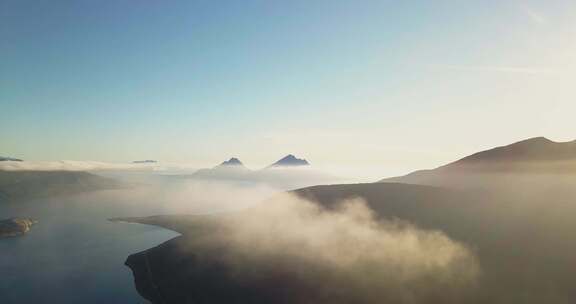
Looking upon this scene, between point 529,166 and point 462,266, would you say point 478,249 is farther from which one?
point 529,166

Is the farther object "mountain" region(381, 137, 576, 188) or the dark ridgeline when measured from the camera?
"mountain" region(381, 137, 576, 188)

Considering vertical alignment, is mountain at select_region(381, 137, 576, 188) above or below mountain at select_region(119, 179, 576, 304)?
above

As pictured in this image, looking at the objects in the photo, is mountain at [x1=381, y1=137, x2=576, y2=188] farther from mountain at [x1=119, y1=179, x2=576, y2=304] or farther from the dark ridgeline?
mountain at [x1=119, y1=179, x2=576, y2=304]

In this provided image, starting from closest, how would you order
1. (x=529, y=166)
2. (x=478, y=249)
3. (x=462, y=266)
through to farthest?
(x=462, y=266), (x=478, y=249), (x=529, y=166)

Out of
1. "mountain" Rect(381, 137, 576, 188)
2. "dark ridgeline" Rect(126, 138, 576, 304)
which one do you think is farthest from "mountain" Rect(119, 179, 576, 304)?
"mountain" Rect(381, 137, 576, 188)

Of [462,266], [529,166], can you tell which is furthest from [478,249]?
[529,166]

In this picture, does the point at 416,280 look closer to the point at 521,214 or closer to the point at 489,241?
the point at 489,241

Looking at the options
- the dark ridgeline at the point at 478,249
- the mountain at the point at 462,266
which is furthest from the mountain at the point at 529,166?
the mountain at the point at 462,266

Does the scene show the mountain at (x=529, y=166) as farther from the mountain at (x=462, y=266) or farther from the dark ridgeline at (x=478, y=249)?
the mountain at (x=462, y=266)

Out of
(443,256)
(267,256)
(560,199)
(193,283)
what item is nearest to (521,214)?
(560,199)
